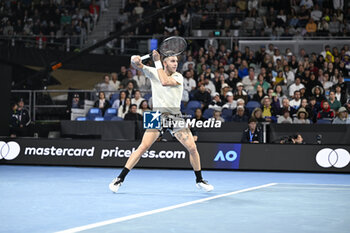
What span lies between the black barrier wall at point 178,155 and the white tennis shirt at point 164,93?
521cm

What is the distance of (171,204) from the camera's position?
7836 millimetres

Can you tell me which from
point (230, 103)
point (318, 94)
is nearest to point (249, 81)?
point (230, 103)

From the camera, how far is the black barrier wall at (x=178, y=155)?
13.7m

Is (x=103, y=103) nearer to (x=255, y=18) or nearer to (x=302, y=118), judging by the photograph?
(x=302, y=118)

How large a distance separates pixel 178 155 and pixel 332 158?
3.68 metres

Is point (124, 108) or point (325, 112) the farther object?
point (124, 108)

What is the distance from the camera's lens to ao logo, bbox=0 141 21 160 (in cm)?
1495

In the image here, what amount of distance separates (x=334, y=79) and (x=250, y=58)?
12.1 feet

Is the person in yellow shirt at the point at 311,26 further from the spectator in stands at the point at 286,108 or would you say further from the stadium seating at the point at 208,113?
the stadium seating at the point at 208,113

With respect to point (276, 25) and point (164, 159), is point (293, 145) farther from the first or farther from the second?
point (276, 25)

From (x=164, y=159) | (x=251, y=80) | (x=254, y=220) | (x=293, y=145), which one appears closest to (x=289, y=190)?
(x=254, y=220)

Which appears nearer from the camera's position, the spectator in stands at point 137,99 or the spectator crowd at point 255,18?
the spectator in stands at point 137,99

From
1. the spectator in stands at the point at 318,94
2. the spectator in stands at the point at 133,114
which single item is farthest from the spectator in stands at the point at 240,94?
the spectator in stands at the point at 133,114

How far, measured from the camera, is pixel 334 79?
1925cm
